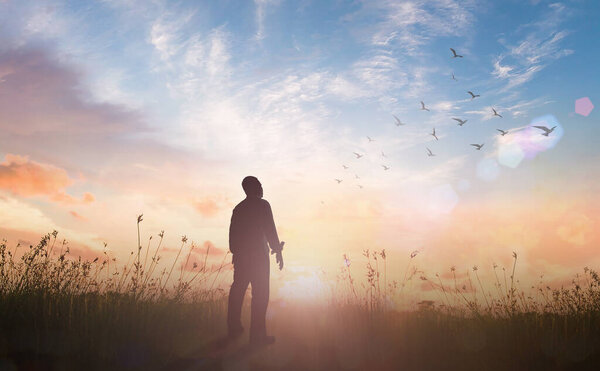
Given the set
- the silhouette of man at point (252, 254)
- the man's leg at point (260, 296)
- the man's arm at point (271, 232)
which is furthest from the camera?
the man's arm at point (271, 232)

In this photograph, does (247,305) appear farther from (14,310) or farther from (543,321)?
(543,321)

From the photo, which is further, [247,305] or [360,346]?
[247,305]

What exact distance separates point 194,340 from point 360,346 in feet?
9.55

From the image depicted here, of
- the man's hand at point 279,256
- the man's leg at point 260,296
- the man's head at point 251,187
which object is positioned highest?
the man's head at point 251,187

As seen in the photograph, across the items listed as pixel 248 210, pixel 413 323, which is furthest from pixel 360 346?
pixel 248 210

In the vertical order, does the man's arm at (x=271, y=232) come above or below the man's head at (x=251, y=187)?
below

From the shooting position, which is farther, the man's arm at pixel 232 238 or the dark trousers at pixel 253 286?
the man's arm at pixel 232 238

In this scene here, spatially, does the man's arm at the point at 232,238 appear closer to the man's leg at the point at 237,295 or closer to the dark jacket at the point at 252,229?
the dark jacket at the point at 252,229

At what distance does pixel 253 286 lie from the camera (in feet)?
23.8

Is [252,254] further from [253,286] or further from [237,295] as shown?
[237,295]

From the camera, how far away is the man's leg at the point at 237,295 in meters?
7.29

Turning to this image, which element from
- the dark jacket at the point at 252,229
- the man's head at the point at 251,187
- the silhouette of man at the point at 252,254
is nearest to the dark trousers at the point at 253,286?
the silhouette of man at the point at 252,254

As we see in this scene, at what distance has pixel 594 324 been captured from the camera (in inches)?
281

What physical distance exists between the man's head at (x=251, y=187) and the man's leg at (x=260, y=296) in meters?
1.20
